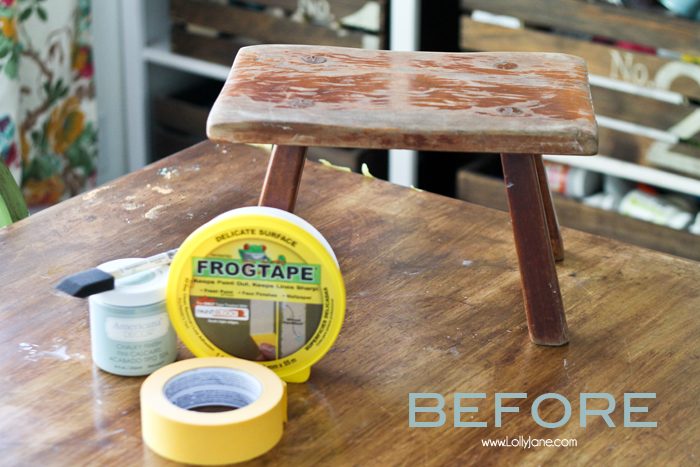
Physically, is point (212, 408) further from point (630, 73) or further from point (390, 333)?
point (630, 73)

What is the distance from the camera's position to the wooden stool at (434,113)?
40.0 inches

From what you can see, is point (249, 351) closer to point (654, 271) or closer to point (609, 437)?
point (609, 437)

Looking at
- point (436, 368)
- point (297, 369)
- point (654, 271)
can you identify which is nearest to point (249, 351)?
point (297, 369)

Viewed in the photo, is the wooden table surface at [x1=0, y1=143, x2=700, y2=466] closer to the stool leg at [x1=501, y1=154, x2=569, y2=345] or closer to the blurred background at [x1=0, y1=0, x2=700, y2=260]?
the stool leg at [x1=501, y1=154, x2=569, y2=345]

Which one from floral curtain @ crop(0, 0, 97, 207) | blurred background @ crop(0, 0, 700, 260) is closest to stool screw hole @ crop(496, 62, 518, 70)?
blurred background @ crop(0, 0, 700, 260)

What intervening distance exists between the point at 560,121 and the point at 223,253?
33cm

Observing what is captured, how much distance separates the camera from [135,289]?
3.22 ft

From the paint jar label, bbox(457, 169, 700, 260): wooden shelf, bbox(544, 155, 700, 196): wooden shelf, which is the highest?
the paint jar label

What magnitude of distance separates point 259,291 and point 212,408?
112 millimetres

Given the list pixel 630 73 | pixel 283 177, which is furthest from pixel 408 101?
pixel 630 73

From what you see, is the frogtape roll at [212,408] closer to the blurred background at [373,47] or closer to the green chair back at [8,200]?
the green chair back at [8,200]

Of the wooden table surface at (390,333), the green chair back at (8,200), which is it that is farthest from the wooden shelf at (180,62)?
the green chair back at (8,200)

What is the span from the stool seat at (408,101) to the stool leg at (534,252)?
47mm

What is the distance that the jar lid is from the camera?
973 mm
